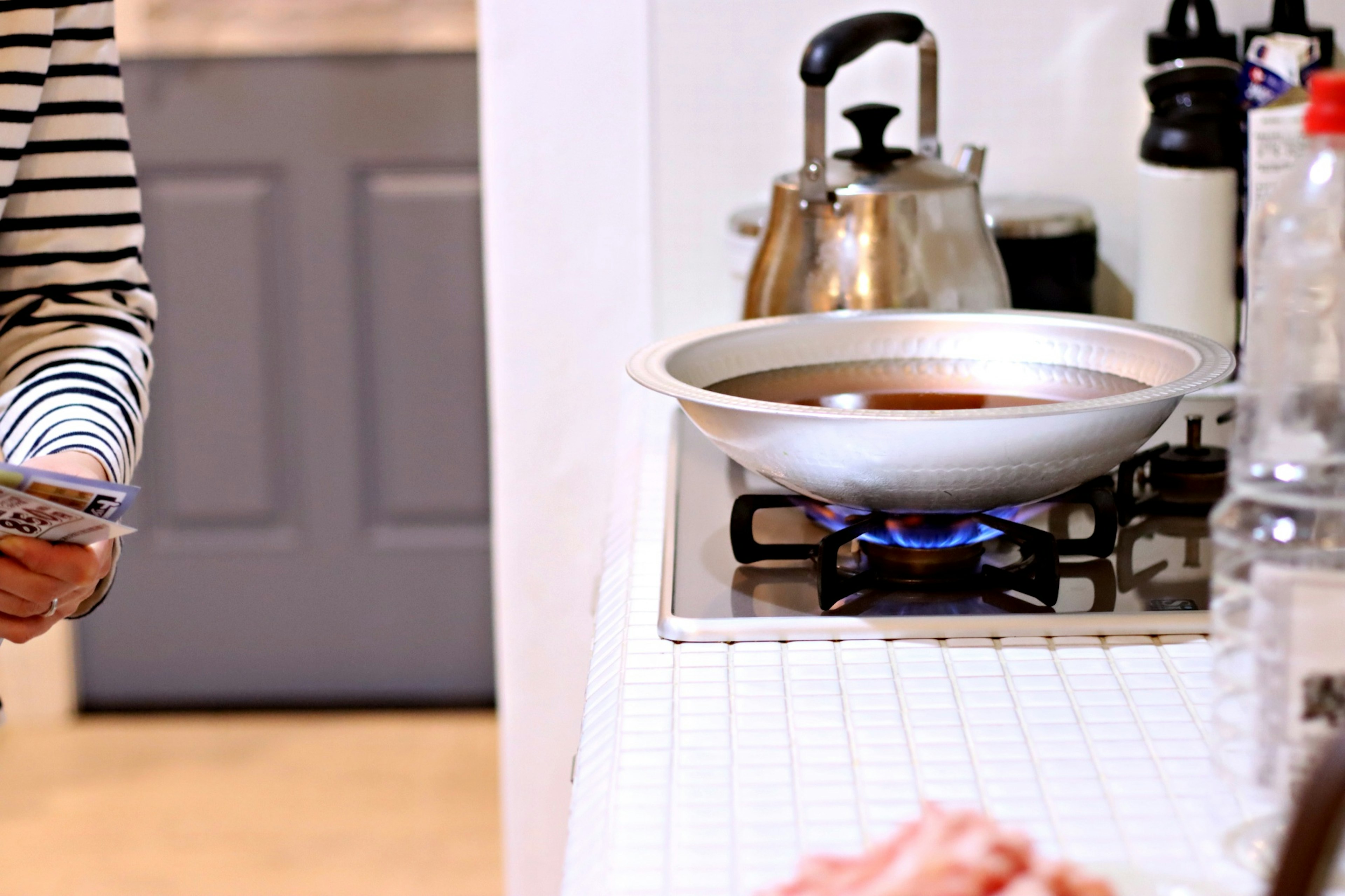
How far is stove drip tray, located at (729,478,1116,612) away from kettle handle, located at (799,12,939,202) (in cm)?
29

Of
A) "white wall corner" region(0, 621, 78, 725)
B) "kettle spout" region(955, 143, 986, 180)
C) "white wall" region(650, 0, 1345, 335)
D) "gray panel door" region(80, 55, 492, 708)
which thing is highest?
"white wall" region(650, 0, 1345, 335)

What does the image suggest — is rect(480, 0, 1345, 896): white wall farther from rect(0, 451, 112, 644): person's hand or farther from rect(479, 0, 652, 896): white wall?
rect(0, 451, 112, 644): person's hand

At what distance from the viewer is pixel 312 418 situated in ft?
8.06

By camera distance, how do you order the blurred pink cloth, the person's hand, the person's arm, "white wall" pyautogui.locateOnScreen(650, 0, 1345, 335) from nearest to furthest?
the blurred pink cloth
the person's hand
the person's arm
"white wall" pyautogui.locateOnScreen(650, 0, 1345, 335)

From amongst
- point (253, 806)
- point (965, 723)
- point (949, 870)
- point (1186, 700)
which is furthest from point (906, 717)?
point (253, 806)

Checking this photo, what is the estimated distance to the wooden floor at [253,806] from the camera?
203cm

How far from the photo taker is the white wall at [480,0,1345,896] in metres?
1.25

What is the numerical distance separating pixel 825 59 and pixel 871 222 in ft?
0.39

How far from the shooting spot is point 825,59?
0.97m

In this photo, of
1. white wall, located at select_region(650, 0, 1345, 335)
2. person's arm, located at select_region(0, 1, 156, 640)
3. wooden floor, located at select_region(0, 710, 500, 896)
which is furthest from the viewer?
wooden floor, located at select_region(0, 710, 500, 896)

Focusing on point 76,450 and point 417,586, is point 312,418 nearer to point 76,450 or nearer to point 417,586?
point 417,586

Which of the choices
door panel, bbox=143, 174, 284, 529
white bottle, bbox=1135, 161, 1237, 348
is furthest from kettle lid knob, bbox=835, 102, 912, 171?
door panel, bbox=143, 174, 284, 529

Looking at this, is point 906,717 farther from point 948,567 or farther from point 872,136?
point 872,136

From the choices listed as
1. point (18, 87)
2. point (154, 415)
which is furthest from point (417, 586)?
point (18, 87)
